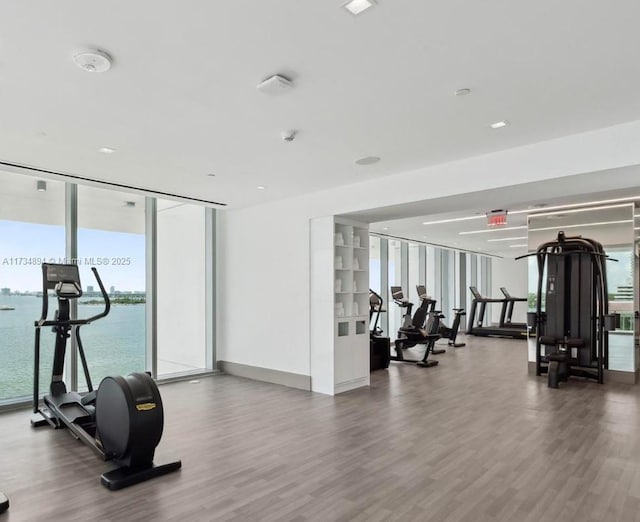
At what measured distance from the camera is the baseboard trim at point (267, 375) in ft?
20.4

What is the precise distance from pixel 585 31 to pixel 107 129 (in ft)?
11.7

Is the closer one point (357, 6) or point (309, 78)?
point (357, 6)

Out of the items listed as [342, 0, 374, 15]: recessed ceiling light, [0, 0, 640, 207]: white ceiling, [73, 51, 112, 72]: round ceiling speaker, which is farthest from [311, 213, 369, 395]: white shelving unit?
[342, 0, 374, 15]: recessed ceiling light

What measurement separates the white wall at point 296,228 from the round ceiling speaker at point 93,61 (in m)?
3.43

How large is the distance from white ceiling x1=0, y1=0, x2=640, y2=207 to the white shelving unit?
1701mm

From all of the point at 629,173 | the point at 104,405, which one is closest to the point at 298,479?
the point at 104,405

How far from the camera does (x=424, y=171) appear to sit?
499cm

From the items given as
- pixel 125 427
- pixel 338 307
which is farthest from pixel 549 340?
pixel 125 427

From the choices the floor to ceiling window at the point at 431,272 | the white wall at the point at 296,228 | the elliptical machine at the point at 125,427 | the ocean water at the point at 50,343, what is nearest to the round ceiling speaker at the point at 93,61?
the elliptical machine at the point at 125,427

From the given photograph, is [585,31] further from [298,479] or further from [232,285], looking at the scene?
[232,285]

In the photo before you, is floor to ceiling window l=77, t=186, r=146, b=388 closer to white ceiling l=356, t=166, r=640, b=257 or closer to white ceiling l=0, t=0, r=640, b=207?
white ceiling l=0, t=0, r=640, b=207

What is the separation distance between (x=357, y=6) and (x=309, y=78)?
787 mm

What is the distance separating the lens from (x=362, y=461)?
11.6 ft

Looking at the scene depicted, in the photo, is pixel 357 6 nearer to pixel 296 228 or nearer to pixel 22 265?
pixel 296 228
